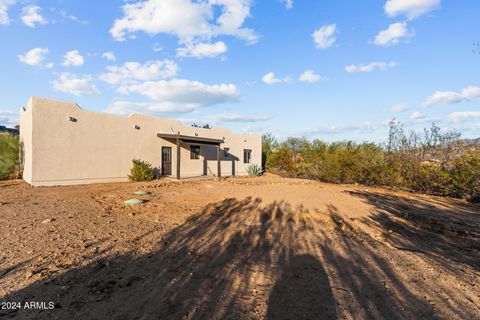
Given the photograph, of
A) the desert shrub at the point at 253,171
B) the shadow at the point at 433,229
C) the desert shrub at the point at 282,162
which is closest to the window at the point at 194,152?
the desert shrub at the point at 253,171

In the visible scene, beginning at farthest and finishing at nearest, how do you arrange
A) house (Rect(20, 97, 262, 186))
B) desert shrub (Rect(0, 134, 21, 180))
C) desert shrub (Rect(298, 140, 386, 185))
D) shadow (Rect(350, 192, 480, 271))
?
→ desert shrub (Rect(298, 140, 386, 185)) < desert shrub (Rect(0, 134, 21, 180)) < house (Rect(20, 97, 262, 186)) < shadow (Rect(350, 192, 480, 271))

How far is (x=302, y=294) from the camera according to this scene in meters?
3.21

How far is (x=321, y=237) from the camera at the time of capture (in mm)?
5590

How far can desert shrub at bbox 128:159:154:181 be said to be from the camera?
14531 millimetres

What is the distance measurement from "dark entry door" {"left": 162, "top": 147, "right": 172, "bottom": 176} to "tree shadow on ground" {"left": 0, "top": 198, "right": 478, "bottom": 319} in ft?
40.5

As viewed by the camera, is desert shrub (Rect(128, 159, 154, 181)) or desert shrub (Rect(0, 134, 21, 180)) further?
desert shrub (Rect(128, 159, 154, 181))

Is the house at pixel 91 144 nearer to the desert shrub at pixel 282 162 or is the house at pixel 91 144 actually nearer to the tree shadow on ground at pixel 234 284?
the desert shrub at pixel 282 162

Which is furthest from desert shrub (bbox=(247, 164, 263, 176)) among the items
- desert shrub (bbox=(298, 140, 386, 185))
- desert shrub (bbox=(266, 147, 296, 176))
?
desert shrub (bbox=(298, 140, 386, 185))

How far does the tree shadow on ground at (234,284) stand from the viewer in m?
2.82

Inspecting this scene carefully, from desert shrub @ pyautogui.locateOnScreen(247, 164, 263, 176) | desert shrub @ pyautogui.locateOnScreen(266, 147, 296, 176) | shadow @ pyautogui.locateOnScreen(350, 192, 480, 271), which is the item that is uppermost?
desert shrub @ pyautogui.locateOnScreen(266, 147, 296, 176)

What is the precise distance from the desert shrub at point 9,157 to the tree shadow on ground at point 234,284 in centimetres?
1266

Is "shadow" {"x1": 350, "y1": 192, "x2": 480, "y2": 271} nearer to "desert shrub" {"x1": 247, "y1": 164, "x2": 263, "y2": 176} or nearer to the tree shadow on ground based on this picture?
the tree shadow on ground

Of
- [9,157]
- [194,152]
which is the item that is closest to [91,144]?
[9,157]

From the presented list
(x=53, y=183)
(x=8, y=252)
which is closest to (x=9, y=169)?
(x=53, y=183)
